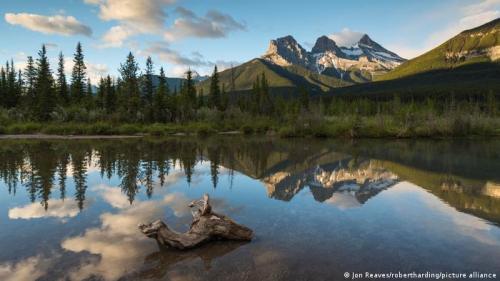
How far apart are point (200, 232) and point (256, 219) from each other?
320cm

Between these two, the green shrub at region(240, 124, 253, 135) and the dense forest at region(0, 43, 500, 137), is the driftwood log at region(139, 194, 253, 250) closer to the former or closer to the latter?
the dense forest at region(0, 43, 500, 137)

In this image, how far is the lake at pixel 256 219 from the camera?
8.40 meters

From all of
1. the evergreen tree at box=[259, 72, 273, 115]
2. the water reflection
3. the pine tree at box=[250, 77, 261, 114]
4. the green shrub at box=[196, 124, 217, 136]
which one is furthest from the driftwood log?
the evergreen tree at box=[259, 72, 273, 115]

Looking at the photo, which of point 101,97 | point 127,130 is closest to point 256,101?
point 101,97

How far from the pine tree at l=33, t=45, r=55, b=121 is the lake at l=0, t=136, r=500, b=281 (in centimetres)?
4021

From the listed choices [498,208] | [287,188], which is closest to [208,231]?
[287,188]

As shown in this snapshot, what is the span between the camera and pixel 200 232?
9.77 metres

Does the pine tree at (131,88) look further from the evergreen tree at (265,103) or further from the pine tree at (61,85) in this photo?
the evergreen tree at (265,103)

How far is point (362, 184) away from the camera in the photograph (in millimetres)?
19781

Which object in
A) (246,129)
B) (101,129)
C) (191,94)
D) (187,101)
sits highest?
(191,94)

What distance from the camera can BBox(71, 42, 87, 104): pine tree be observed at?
256 feet

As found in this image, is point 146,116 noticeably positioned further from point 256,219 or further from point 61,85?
point 256,219

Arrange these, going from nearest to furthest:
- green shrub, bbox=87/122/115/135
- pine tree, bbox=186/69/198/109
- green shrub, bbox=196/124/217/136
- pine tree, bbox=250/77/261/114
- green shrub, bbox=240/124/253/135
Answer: green shrub, bbox=87/122/115/135, green shrub, bbox=196/124/217/136, green shrub, bbox=240/124/253/135, pine tree, bbox=186/69/198/109, pine tree, bbox=250/77/261/114

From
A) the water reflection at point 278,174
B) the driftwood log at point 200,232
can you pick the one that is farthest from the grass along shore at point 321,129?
the driftwood log at point 200,232
